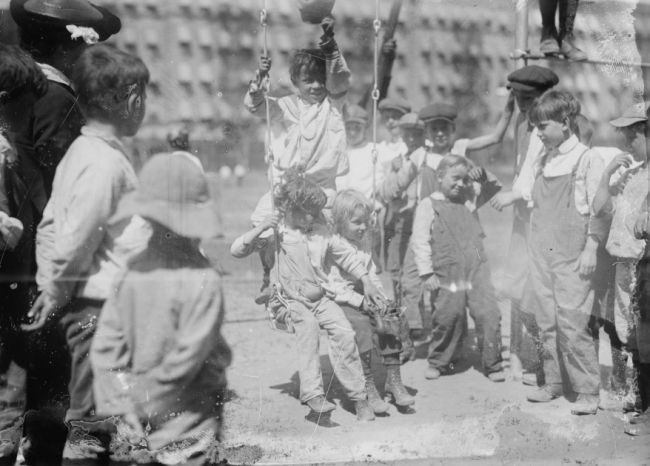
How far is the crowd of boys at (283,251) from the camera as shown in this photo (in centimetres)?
321

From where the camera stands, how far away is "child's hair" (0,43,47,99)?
329 centimetres

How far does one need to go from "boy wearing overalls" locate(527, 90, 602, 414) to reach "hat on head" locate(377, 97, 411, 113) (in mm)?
1290

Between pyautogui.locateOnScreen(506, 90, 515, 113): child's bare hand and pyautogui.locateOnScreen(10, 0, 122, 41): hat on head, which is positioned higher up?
pyautogui.locateOnScreen(10, 0, 122, 41): hat on head

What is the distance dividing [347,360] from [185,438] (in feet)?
2.90

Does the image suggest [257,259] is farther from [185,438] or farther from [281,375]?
[185,438]

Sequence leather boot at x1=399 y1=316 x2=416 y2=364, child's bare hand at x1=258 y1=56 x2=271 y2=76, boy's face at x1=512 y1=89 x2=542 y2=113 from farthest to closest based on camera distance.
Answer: leather boot at x1=399 y1=316 x2=416 y2=364, boy's face at x1=512 y1=89 x2=542 y2=113, child's bare hand at x1=258 y1=56 x2=271 y2=76

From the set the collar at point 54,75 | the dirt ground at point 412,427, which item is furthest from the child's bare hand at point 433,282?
the collar at point 54,75

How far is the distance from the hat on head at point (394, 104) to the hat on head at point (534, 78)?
1012 mm

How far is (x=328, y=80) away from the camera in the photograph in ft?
13.0

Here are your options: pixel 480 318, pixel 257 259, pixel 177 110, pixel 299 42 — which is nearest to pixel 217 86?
pixel 177 110

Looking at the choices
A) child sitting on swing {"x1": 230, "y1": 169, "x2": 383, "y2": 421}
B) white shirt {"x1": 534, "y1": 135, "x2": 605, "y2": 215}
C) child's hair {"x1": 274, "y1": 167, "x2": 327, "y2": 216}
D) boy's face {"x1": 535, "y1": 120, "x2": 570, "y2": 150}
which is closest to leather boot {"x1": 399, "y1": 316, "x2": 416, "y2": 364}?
child sitting on swing {"x1": 230, "y1": 169, "x2": 383, "y2": 421}

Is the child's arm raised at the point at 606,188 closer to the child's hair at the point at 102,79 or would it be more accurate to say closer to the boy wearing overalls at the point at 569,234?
the boy wearing overalls at the point at 569,234

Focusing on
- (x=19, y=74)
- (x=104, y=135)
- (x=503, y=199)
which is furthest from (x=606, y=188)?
(x=19, y=74)

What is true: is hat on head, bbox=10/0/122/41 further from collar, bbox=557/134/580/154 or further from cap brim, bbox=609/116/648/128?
cap brim, bbox=609/116/648/128
